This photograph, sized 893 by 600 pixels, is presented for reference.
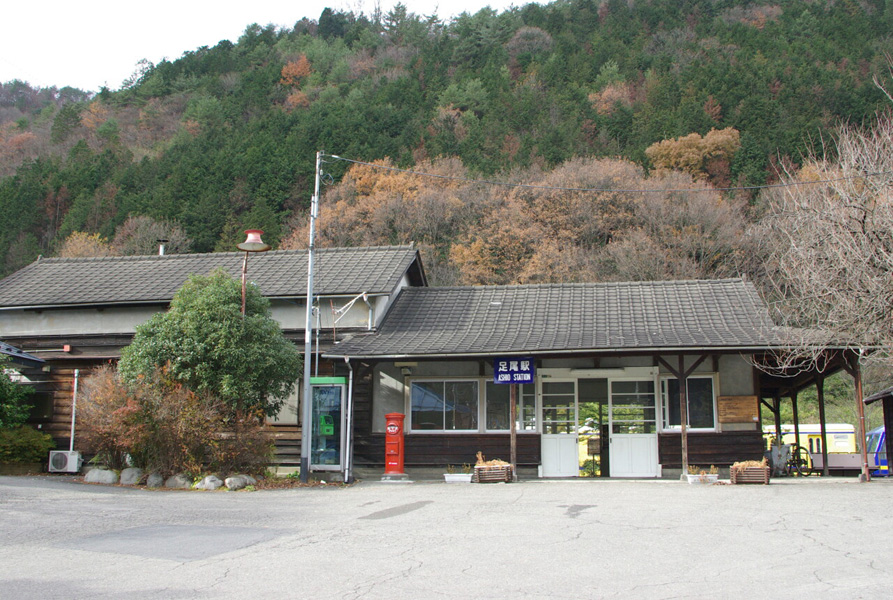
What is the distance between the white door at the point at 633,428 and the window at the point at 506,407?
5.41 ft

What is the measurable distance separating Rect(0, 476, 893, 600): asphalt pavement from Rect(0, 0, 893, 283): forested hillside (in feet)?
88.3

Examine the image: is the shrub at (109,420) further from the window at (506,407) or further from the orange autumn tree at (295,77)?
the orange autumn tree at (295,77)

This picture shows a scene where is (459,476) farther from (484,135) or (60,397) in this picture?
(484,135)

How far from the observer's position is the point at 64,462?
17.1m

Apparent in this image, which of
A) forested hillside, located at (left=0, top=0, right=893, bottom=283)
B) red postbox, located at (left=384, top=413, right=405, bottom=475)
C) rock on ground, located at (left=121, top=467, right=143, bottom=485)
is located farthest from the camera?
forested hillside, located at (left=0, top=0, right=893, bottom=283)

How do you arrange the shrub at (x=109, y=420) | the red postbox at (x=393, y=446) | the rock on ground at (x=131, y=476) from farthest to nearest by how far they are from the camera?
the red postbox at (x=393, y=446)
the rock on ground at (x=131, y=476)
the shrub at (x=109, y=420)

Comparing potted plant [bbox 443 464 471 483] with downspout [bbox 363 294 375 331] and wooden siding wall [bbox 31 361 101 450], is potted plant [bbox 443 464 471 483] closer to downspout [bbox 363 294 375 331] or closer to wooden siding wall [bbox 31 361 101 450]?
downspout [bbox 363 294 375 331]

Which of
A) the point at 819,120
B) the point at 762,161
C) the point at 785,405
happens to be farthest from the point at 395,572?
the point at 819,120

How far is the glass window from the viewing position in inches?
675

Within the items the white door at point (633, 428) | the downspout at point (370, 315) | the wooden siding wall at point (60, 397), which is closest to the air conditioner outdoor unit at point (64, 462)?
the wooden siding wall at point (60, 397)

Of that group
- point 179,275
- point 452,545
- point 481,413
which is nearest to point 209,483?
point 481,413

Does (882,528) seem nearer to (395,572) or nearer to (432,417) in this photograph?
(395,572)

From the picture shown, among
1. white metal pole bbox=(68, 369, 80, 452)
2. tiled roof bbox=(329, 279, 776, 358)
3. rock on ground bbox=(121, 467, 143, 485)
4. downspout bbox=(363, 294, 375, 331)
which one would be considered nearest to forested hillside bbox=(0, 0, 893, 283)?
tiled roof bbox=(329, 279, 776, 358)

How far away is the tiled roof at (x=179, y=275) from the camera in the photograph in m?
19.2
